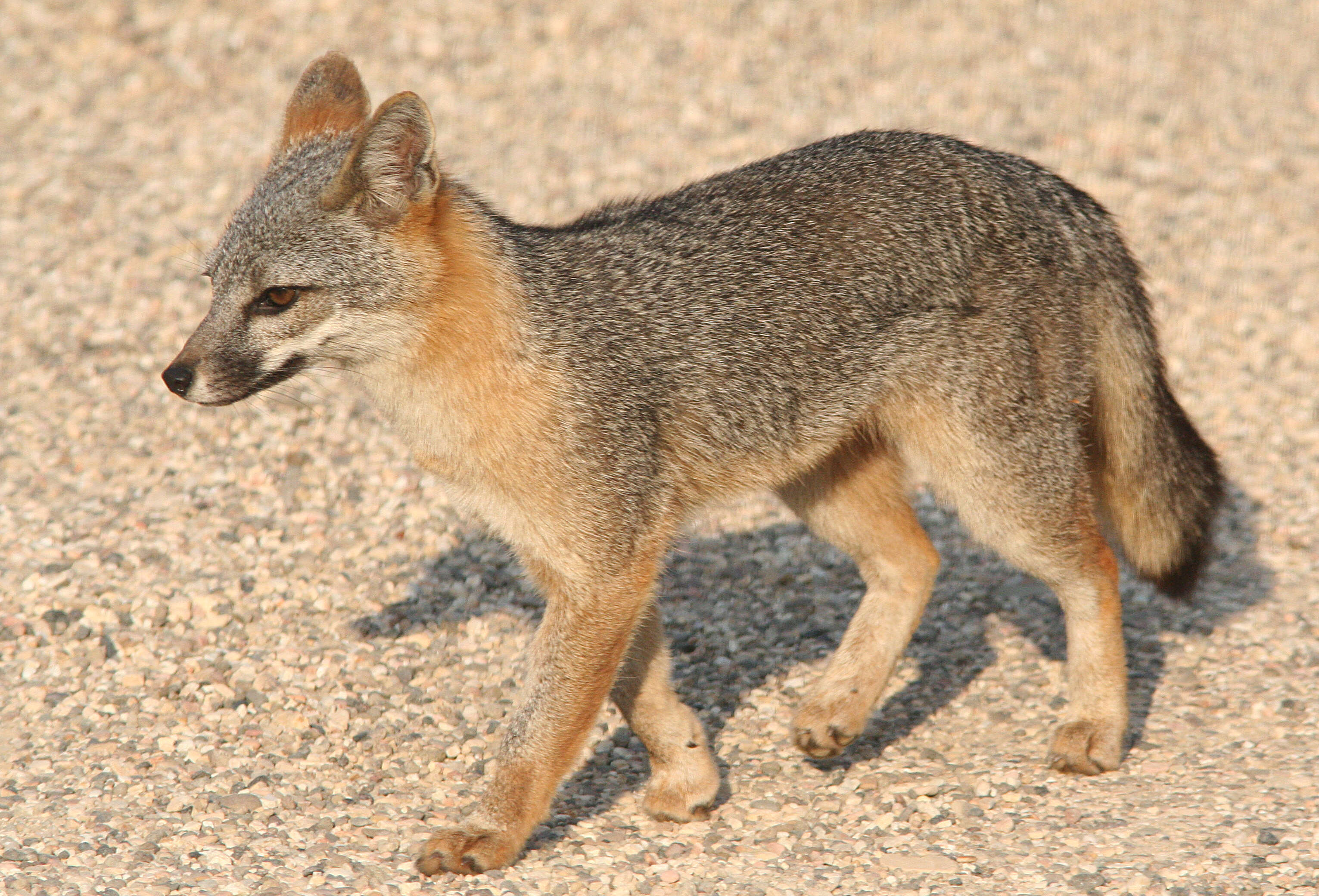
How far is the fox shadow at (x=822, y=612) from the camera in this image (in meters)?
6.01

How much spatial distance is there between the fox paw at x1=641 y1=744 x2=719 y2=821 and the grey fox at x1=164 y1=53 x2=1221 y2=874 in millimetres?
12

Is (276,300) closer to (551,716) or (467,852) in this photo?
(551,716)

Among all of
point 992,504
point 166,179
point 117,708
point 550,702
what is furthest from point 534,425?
point 166,179

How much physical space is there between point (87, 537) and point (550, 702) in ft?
10.1

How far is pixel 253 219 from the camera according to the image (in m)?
4.64

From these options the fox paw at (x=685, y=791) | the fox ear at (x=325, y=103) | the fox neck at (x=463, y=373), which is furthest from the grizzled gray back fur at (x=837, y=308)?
the fox paw at (x=685, y=791)

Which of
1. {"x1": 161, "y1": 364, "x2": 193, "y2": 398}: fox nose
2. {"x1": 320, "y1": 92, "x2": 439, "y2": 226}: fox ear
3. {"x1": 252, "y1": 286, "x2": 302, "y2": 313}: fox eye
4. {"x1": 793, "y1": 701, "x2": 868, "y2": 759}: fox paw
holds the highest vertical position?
{"x1": 320, "y1": 92, "x2": 439, "y2": 226}: fox ear

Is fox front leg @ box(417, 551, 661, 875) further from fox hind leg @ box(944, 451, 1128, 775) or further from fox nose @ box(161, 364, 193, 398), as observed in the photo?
fox hind leg @ box(944, 451, 1128, 775)

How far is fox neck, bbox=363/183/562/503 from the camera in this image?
466cm

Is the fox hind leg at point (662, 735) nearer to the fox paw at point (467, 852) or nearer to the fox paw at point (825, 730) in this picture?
the fox paw at point (825, 730)

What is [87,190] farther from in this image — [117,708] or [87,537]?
[117,708]

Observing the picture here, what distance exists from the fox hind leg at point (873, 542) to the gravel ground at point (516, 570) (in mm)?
395

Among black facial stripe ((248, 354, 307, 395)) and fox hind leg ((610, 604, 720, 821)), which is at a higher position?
black facial stripe ((248, 354, 307, 395))

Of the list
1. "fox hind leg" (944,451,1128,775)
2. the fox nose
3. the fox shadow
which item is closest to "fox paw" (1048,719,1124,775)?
"fox hind leg" (944,451,1128,775)
